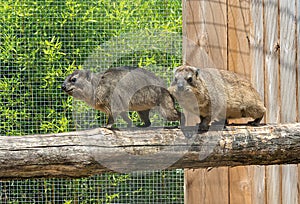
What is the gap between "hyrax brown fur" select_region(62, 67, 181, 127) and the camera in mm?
3090

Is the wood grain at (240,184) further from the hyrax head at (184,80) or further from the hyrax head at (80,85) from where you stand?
the hyrax head at (80,85)

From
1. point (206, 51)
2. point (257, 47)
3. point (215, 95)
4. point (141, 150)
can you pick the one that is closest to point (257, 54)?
point (257, 47)

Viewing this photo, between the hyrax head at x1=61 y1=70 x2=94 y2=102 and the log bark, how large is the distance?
0.61m

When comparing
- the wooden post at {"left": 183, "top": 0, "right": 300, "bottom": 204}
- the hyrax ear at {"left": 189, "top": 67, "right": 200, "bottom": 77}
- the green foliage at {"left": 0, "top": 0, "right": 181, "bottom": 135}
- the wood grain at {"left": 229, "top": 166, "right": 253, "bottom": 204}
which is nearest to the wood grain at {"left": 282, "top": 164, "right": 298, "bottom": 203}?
the wooden post at {"left": 183, "top": 0, "right": 300, "bottom": 204}

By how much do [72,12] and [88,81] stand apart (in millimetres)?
892

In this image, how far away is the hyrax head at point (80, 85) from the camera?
3.20 m

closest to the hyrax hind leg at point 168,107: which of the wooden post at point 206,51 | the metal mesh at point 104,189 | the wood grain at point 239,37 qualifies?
the wooden post at point 206,51

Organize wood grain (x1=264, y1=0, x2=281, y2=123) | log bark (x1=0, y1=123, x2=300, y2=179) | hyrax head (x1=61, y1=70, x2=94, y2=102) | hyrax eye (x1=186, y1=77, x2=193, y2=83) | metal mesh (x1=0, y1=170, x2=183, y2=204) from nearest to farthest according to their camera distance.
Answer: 1. log bark (x1=0, y1=123, x2=300, y2=179)
2. hyrax eye (x1=186, y1=77, x2=193, y2=83)
3. hyrax head (x1=61, y1=70, x2=94, y2=102)
4. wood grain (x1=264, y1=0, x2=281, y2=123)
5. metal mesh (x1=0, y1=170, x2=183, y2=204)

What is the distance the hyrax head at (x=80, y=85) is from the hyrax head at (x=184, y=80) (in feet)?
1.69

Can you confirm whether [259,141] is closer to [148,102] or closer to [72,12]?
[148,102]

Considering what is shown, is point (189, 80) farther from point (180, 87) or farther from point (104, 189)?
point (104, 189)

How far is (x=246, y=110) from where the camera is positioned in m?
3.13

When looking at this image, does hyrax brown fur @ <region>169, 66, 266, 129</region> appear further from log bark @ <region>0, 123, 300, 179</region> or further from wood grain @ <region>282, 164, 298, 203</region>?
wood grain @ <region>282, 164, 298, 203</region>

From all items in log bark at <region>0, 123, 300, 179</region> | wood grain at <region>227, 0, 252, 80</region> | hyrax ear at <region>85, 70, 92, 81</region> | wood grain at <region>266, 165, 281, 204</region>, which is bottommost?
wood grain at <region>266, 165, 281, 204</region>
